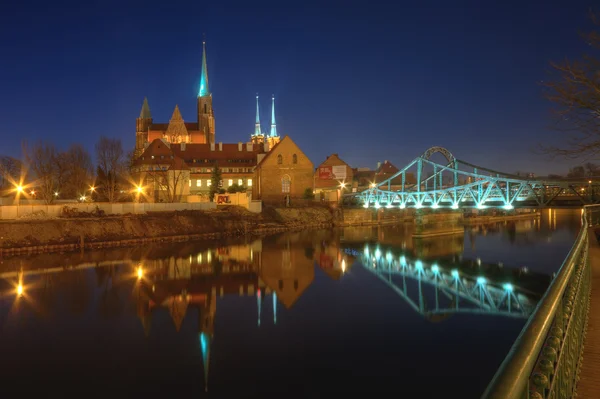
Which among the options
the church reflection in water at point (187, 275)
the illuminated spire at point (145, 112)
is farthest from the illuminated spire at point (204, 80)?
the church reflection in water at point (187, 275)

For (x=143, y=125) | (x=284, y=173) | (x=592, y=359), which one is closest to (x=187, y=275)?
(x=592, y=359)

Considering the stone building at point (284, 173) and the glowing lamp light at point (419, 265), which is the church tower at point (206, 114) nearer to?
the stone building at point (284, 173)

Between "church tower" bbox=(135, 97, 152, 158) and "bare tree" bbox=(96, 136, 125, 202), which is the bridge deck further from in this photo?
"church tower" bbox=(135, 97, 152, 158)

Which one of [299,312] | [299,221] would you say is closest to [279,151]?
[299,221]

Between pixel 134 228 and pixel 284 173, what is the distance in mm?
26356

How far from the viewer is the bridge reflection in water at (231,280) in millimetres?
18125

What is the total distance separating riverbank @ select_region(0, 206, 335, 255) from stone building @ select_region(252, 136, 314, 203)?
5180 millimetres

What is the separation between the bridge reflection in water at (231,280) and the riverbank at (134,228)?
8.86 ft

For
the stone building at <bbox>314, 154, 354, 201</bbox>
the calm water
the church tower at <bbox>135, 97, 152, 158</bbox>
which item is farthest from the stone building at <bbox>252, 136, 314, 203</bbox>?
the church tower at <bbox>135, 97, 152, 158</bbox>

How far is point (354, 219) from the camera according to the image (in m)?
64.6

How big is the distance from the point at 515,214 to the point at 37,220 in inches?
3120

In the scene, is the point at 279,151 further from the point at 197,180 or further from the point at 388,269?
the point at 388,269

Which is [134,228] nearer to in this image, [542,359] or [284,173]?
[284,173]

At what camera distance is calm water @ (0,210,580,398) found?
10703 mm
